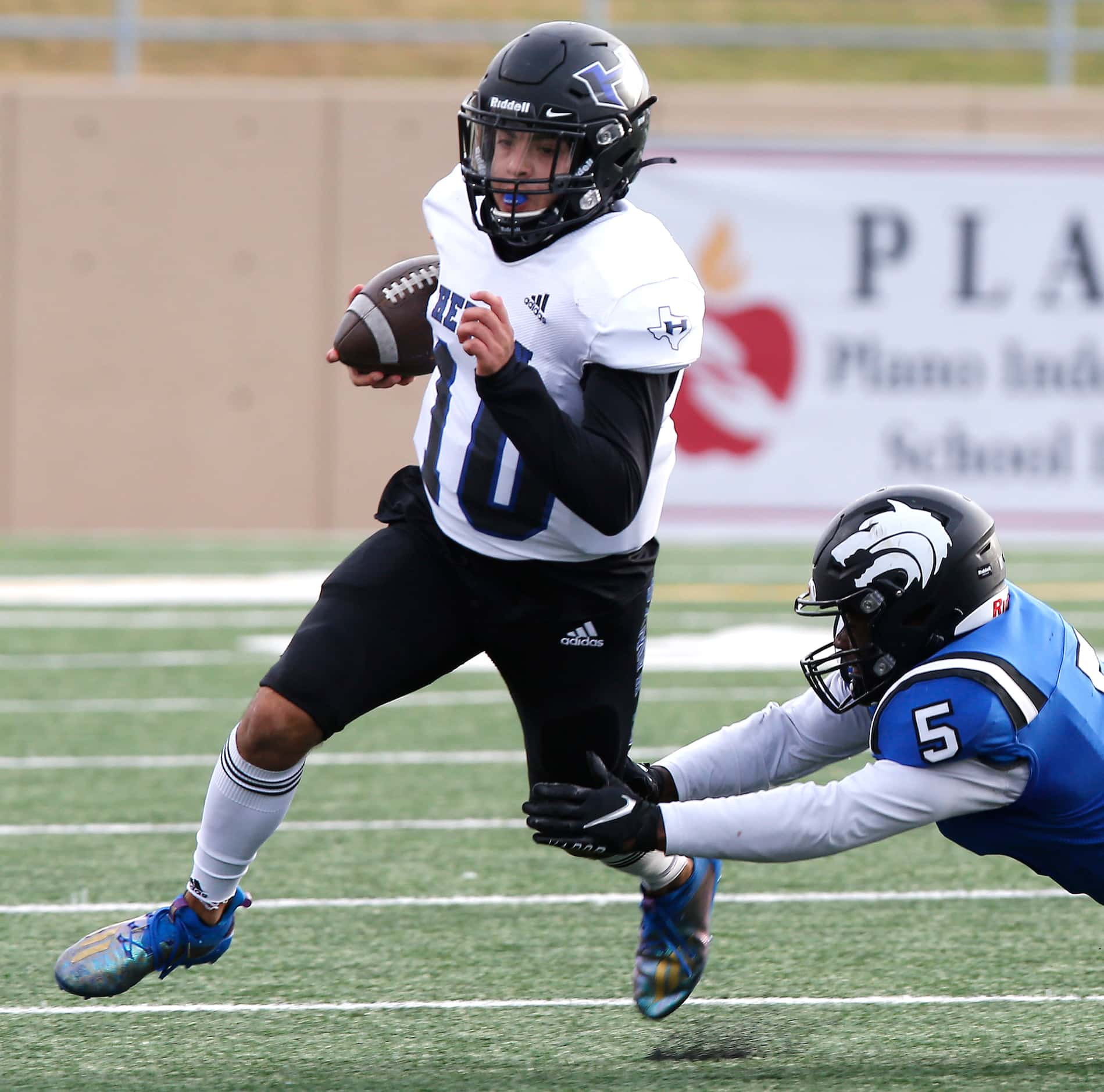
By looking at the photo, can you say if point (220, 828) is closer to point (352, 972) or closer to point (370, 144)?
point (352, 972)

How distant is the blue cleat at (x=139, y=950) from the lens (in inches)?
121

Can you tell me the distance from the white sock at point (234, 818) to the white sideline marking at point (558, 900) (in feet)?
2.83

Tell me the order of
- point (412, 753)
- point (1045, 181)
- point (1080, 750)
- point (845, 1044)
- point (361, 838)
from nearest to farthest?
point (1080, 750) → point (845, 1044) → point (361, 838) → point (412, 753) → point (1045, 181)

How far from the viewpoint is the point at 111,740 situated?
582 centimetres

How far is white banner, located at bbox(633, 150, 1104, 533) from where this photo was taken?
1082cm

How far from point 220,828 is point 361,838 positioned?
5.08ft

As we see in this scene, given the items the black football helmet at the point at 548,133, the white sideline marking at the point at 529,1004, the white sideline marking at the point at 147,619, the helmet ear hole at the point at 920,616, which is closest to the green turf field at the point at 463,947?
the white sideline marking at the point at 529,1004

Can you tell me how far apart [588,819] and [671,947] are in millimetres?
691

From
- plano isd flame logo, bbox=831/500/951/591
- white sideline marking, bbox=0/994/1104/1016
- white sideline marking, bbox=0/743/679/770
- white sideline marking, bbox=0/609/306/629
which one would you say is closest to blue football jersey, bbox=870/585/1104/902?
plano isd flame logo, bbox=831/500/951/591

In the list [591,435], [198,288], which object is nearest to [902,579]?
[591,435]

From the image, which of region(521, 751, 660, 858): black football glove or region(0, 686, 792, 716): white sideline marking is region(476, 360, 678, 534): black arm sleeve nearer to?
region(521, 751, 660, 858): black football glove

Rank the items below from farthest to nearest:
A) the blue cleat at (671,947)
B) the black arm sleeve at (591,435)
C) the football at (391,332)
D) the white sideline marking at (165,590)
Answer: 1. the white sideline marking at (165,590)
2. the football at (391,332)
3. the blue cleat at (671,947)
4. the black arm sleeve at (591,435)

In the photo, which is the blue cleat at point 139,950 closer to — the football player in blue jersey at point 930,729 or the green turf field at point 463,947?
the green turf field at point 463,947

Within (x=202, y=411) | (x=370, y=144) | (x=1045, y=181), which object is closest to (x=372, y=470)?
(x=202, y=411)
